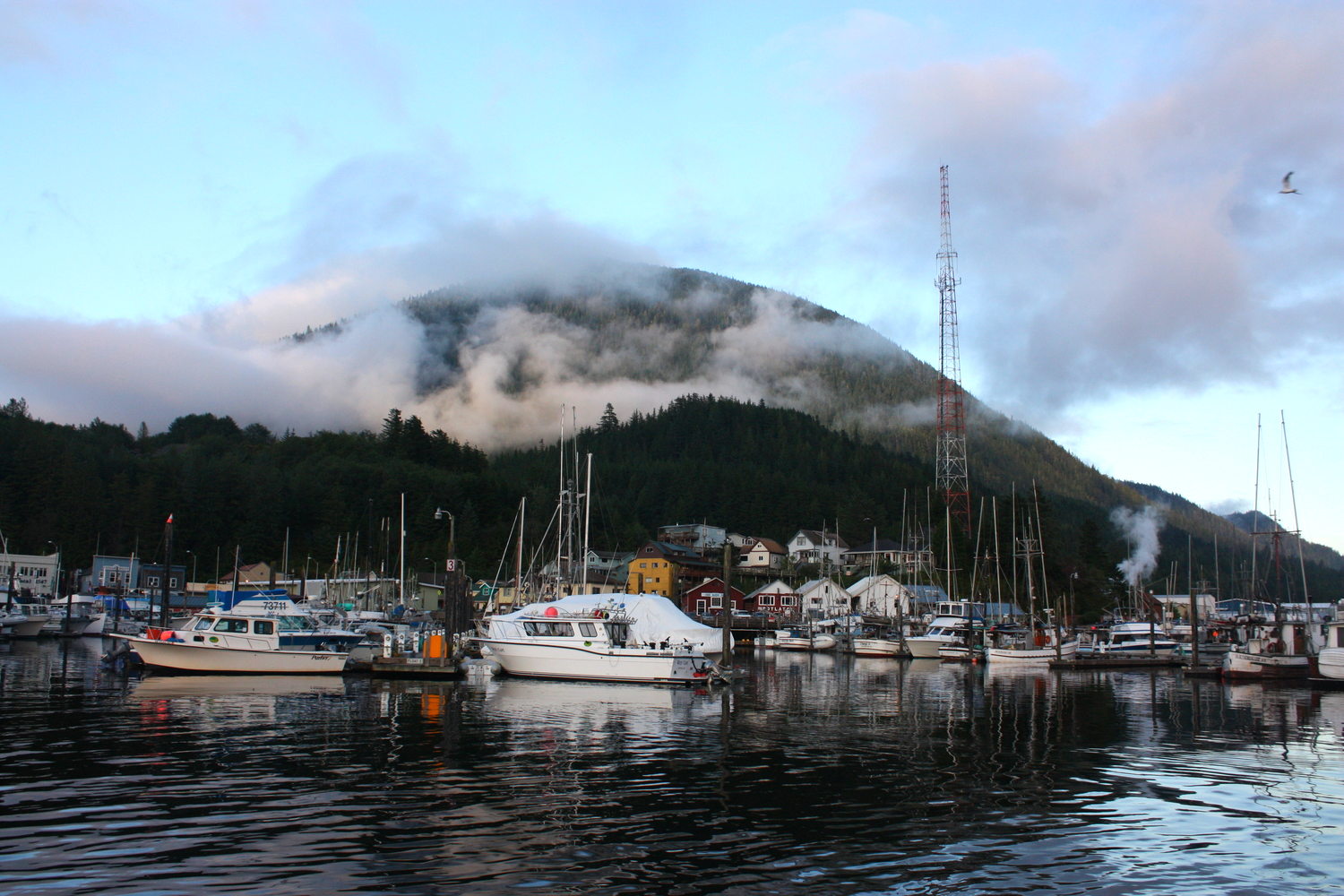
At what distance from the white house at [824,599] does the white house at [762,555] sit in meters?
34.1

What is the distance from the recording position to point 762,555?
16600 cm

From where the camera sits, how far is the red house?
130m

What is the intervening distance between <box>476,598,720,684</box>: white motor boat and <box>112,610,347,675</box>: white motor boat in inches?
317

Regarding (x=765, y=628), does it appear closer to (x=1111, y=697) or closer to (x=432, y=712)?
(x=1111, y=697)

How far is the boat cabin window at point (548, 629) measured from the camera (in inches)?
1789

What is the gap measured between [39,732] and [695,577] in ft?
392

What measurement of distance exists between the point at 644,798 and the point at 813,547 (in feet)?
500

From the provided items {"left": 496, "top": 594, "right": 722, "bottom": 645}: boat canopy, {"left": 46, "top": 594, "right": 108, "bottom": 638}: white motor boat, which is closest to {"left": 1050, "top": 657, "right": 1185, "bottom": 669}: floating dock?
{"left": 496, "top": 594, "right": 722, "bottom": 645}: boat canopy

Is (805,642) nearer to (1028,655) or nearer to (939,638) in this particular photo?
(939,638)

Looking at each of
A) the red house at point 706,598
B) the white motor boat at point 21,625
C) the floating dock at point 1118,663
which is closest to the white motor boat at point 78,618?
the white motor boat at point 21,625

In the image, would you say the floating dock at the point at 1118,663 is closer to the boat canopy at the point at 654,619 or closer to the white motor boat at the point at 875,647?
the white motor boat at the point at 875,647

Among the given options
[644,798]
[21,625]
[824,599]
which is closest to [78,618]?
[21,625]

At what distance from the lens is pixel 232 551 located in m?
151

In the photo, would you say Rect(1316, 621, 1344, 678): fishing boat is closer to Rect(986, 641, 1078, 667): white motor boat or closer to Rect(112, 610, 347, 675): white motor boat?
Rect(986, 641, 1078, 667): white motor boat
